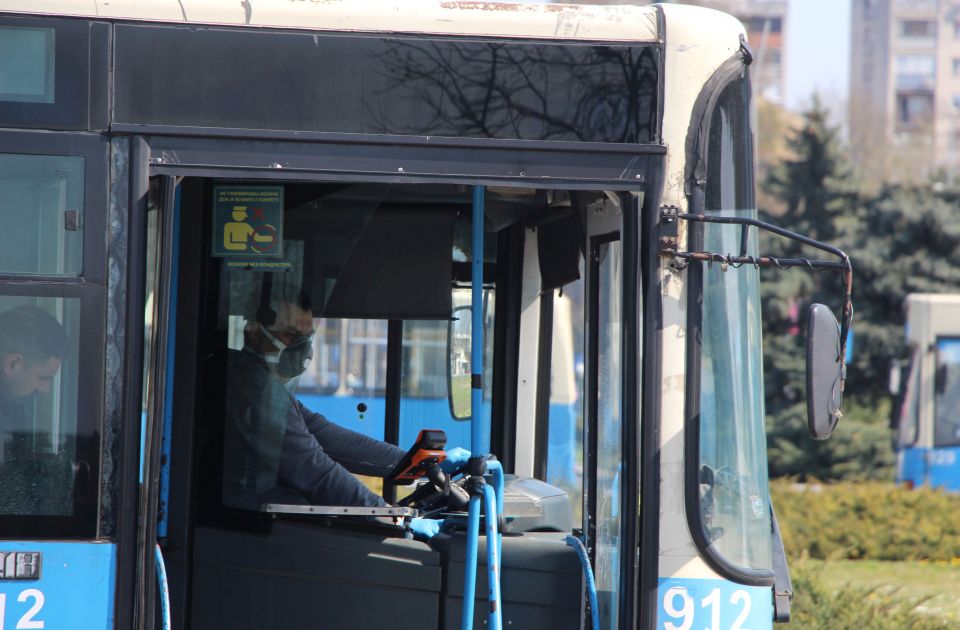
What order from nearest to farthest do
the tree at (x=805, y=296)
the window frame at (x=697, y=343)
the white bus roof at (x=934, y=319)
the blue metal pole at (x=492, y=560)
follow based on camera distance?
the window frame at (x=697, y=343)
the blue metal pole at (x=492, y=560)
the white bus roof at (x=934, y=319)
the tree at (x=805, y=296)

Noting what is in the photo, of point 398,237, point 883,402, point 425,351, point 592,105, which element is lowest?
point 883,402

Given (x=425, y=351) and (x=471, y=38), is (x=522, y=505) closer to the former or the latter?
(x=425, y=351)

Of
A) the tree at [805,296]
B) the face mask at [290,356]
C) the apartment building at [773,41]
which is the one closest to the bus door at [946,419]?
the tree at [805,296]

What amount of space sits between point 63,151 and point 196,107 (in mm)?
360

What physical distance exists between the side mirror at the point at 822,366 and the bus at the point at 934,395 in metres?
13.9

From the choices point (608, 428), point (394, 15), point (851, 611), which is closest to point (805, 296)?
point (851, 611)

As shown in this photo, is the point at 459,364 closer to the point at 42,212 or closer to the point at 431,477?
the point at 431,477

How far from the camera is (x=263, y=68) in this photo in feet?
10.3

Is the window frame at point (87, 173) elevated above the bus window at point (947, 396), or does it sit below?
above

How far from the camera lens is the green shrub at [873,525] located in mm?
10430

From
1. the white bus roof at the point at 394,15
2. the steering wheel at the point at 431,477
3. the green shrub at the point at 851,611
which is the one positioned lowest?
the green shrub at the point at 851,611

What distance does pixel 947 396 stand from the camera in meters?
16.1

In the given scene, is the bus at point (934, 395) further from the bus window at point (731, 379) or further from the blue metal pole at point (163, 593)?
the blue metal pole at point (163, 593)

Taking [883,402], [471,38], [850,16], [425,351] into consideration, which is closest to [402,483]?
[425,351]
